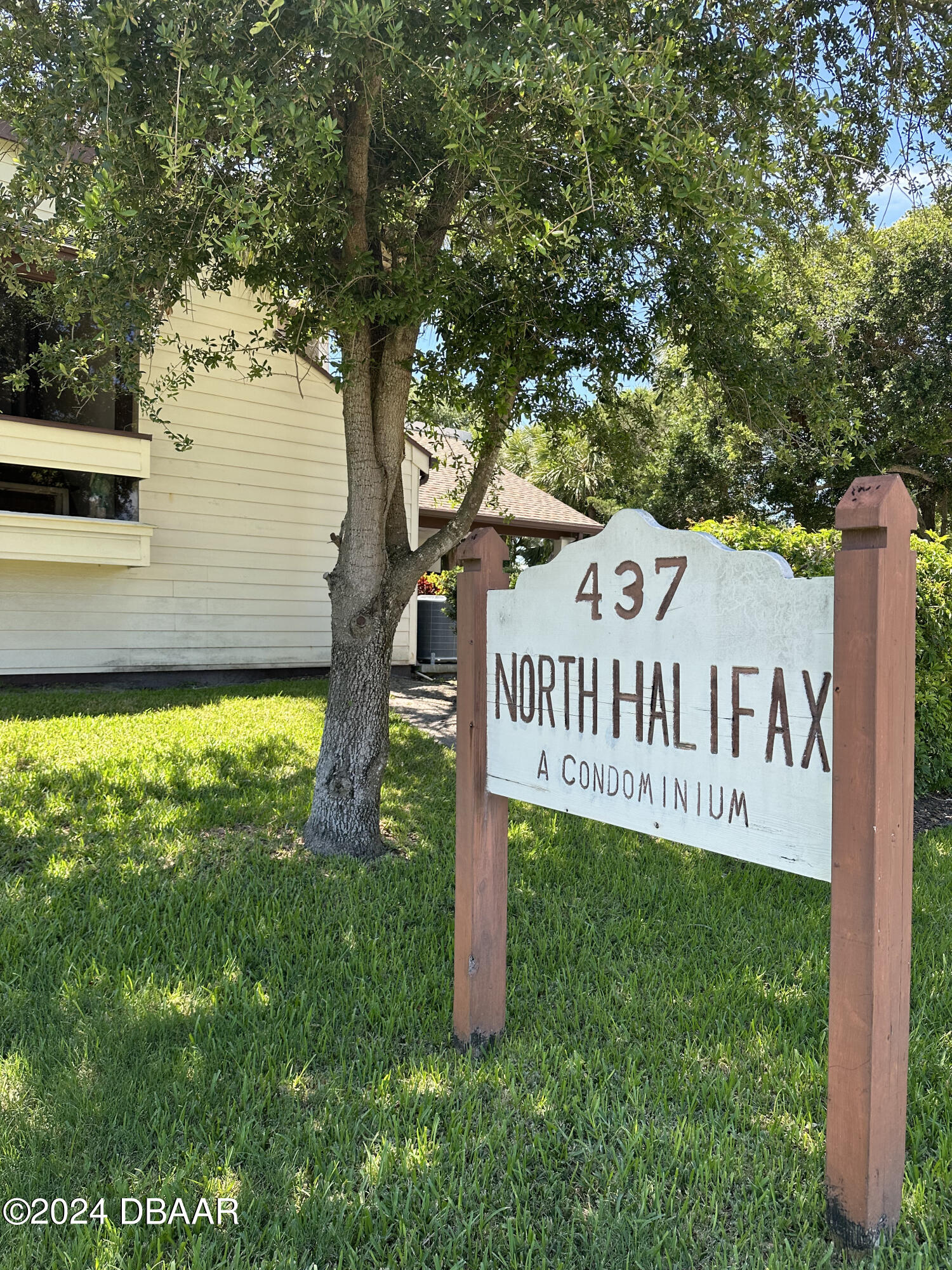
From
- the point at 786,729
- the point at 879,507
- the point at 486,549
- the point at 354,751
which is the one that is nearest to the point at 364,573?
the point at 354,751

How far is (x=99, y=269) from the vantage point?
431 centimetres

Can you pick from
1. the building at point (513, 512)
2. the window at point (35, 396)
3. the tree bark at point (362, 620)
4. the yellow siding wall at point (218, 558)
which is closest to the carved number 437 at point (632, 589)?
the tree bark at point (362, 620)

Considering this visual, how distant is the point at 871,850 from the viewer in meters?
1.85

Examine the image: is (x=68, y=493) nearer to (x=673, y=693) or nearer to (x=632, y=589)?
(x=632, y=589)

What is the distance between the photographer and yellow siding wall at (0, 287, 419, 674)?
989cm

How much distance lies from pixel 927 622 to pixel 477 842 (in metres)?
5.07

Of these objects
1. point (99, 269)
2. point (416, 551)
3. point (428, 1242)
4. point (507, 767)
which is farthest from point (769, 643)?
point (99, 269)

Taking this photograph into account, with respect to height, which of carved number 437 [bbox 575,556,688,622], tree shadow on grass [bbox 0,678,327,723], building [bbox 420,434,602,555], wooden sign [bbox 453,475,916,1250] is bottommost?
tree shadow on grass [bbox 0,678,327,723]

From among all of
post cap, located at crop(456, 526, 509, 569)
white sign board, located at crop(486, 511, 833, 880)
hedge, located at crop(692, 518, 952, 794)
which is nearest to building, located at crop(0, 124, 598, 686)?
hedge, located at crop(692, 518, 952, 794)

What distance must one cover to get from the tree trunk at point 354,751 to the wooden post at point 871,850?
3.30 m

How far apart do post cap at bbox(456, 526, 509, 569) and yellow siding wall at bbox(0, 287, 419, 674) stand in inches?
290

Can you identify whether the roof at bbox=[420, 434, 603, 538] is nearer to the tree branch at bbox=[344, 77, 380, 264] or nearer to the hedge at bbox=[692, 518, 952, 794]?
the hedge at bbox=[692, 518, 952, 794]

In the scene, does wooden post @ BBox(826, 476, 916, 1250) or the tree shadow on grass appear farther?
the tree shadow on grass

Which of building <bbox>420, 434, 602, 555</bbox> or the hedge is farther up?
building <bbox>420, 434, 602, 555</bbox>
